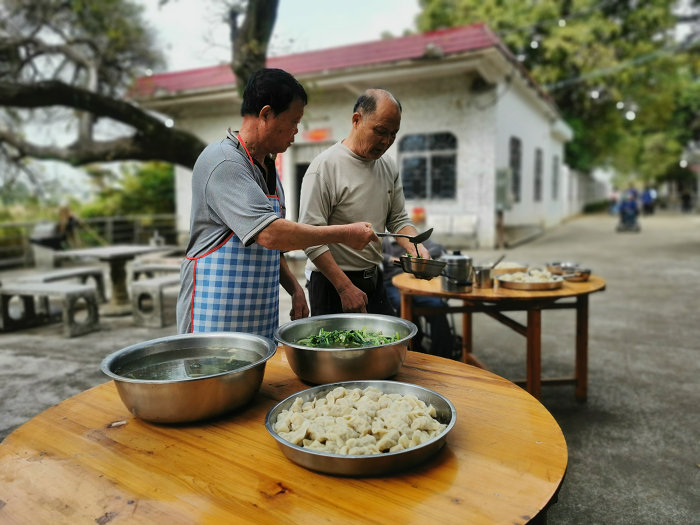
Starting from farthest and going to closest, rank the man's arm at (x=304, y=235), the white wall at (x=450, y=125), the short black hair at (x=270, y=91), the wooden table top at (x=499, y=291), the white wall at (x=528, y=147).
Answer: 1. the white wall at (x=528, y=147)
2. the white wall at (x=450, y=125)
3. the wooden table top at (x=499, y=291)
4. the short black hair at (x=270, y=91)
5. the man's arm at (x=304, y=235)

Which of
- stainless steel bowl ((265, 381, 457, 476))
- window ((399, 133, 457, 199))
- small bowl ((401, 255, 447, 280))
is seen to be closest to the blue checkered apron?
small bowl ((401, 255, 447, 280))

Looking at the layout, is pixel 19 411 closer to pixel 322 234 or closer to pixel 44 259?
pixel 322 234

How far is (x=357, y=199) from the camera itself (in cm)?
245

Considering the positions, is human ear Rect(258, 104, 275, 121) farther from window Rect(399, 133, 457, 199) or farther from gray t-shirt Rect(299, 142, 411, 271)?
window Rect(399, 133, 457, 199)

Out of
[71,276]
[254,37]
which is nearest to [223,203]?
[254,37]

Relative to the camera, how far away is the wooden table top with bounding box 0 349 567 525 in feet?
2.96

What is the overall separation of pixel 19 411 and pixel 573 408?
369cm

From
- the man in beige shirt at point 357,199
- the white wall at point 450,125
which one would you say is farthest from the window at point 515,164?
the man in beige shirt at point 357,199

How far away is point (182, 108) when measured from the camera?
1404cm

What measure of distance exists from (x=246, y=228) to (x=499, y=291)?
198 cm

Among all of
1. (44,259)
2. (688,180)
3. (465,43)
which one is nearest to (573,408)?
(465,43)

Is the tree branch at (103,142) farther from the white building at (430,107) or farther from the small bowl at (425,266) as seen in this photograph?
the small bowl at (425,266)

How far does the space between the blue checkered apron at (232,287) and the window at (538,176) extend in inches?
656

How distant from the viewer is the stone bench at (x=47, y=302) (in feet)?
17.6
